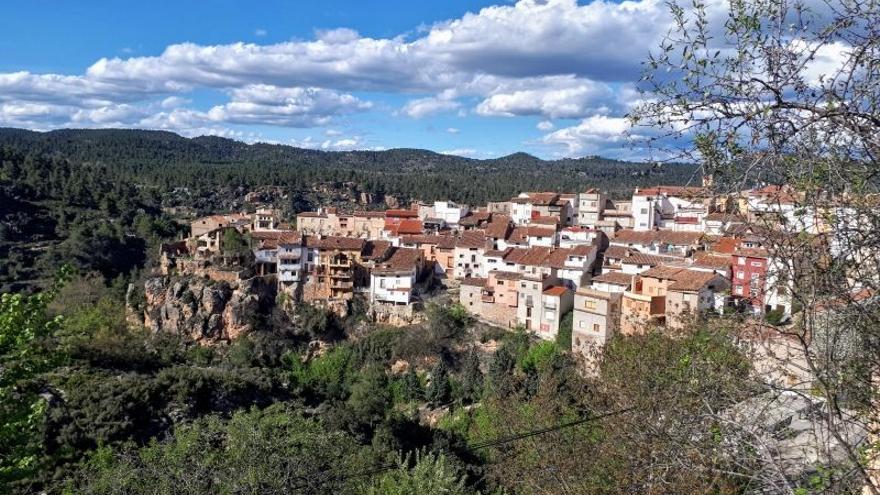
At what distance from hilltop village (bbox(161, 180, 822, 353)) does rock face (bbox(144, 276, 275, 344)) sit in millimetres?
1384

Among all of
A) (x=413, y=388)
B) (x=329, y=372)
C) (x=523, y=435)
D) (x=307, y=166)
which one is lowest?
(x=329, y=372)

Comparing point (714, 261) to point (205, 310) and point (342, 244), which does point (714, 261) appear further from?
point (205, 310)

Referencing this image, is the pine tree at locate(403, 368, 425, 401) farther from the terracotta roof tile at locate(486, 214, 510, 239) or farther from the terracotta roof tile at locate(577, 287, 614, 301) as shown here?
the terracotta roof tile at locate(486, 214, 510, 239)

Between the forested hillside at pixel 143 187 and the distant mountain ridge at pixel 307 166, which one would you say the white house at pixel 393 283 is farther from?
the forested hillside at pixel 143 187

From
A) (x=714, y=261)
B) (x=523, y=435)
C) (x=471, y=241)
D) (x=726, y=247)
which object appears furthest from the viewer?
(x=471, y=241)

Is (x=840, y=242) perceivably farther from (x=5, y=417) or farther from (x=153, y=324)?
(x=153, y=324)

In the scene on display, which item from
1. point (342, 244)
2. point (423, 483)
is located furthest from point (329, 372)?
point (423, 483)

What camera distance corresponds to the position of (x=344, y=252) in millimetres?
38875

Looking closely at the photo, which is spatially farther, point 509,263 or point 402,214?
point 402,214

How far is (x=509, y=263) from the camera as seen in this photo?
121ft

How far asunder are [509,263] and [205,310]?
1739cm

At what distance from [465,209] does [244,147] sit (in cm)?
12179

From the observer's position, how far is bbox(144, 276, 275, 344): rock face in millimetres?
37031

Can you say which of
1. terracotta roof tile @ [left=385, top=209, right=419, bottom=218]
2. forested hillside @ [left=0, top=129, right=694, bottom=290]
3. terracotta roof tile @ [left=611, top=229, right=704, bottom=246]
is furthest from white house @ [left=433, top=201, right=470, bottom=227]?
forested hillside @ [left=0, top=129, right=694, bottom=290]
